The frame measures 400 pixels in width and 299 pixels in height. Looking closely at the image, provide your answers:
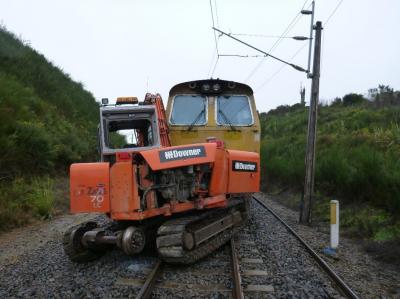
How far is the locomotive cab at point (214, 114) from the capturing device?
10.2m

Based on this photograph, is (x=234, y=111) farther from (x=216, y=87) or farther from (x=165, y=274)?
(x=165, y=274)

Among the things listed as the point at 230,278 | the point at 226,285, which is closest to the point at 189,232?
the point at 230,278

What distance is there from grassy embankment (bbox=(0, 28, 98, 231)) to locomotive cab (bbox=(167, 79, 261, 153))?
168 inches

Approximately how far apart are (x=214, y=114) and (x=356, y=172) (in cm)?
460

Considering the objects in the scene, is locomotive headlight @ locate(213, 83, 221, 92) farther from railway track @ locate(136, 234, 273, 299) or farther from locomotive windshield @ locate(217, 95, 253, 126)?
railway track @ locate(136, 234, 273, 299)

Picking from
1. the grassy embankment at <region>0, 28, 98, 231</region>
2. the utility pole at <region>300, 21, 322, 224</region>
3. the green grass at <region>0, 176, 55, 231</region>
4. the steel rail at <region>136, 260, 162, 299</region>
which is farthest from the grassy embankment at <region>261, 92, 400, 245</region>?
the grassy embankment at <region>0, 28, 98, 231</region>

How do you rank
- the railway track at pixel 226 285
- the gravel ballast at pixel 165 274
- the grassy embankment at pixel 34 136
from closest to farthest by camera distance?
1. the railway track at pixel 226 285
2. the gravel ballast at pixel 165 274
3. the grassy embankment at pixel 34 136

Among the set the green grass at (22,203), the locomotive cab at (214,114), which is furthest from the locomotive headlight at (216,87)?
the green grass at (22,203)

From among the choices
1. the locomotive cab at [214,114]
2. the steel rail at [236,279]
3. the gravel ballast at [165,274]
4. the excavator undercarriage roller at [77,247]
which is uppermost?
the locomotive cab at [214,114]

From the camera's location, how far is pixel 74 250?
22.7ft

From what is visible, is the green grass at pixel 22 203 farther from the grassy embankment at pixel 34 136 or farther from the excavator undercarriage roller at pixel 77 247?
the excavator undercarriage roller at pixel 77 247

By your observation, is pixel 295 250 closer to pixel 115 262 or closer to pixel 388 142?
pixel 115 262

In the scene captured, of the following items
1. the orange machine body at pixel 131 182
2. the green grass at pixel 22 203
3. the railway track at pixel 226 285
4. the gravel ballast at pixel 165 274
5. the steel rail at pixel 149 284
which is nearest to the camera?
the steel rail at pixel 149 284

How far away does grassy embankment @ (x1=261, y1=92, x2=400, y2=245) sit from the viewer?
10211mm
